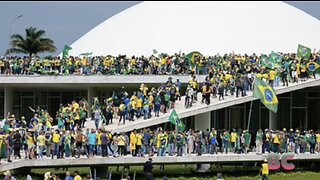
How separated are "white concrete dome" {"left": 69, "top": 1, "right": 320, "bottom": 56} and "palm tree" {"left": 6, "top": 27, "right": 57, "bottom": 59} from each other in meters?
17.2

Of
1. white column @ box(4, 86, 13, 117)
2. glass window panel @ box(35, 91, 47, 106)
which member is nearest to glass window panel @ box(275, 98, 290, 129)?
glass window panel @ box(35, 91, 47, 106)

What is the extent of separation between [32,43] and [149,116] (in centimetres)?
4217

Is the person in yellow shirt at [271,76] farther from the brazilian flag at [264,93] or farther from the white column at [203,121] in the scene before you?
the white column at [203,121]

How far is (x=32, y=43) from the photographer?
72562 mm

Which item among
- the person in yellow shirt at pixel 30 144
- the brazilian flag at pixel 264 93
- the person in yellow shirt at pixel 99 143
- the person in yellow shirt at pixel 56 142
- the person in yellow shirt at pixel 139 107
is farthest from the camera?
the brazilian flag at pixel 264 93

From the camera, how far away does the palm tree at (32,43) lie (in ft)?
235

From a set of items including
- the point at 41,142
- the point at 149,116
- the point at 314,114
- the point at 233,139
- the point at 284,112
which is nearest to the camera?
the point at 41,142

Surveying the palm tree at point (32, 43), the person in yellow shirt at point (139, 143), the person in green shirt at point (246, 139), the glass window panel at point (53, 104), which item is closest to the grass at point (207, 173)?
the person in green shirt at point (246, 139)

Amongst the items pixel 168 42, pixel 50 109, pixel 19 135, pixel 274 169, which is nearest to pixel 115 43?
pixel 168 42

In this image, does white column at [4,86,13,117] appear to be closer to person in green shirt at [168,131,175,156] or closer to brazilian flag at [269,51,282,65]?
brazilian flag at [269,51,282,65]

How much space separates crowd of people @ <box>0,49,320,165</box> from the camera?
94.4ft

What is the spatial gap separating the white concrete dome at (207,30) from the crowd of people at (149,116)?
10423 millimetres

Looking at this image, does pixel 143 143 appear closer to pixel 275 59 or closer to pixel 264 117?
pixel 275 59

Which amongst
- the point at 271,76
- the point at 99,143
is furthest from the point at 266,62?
the point at 99,143
